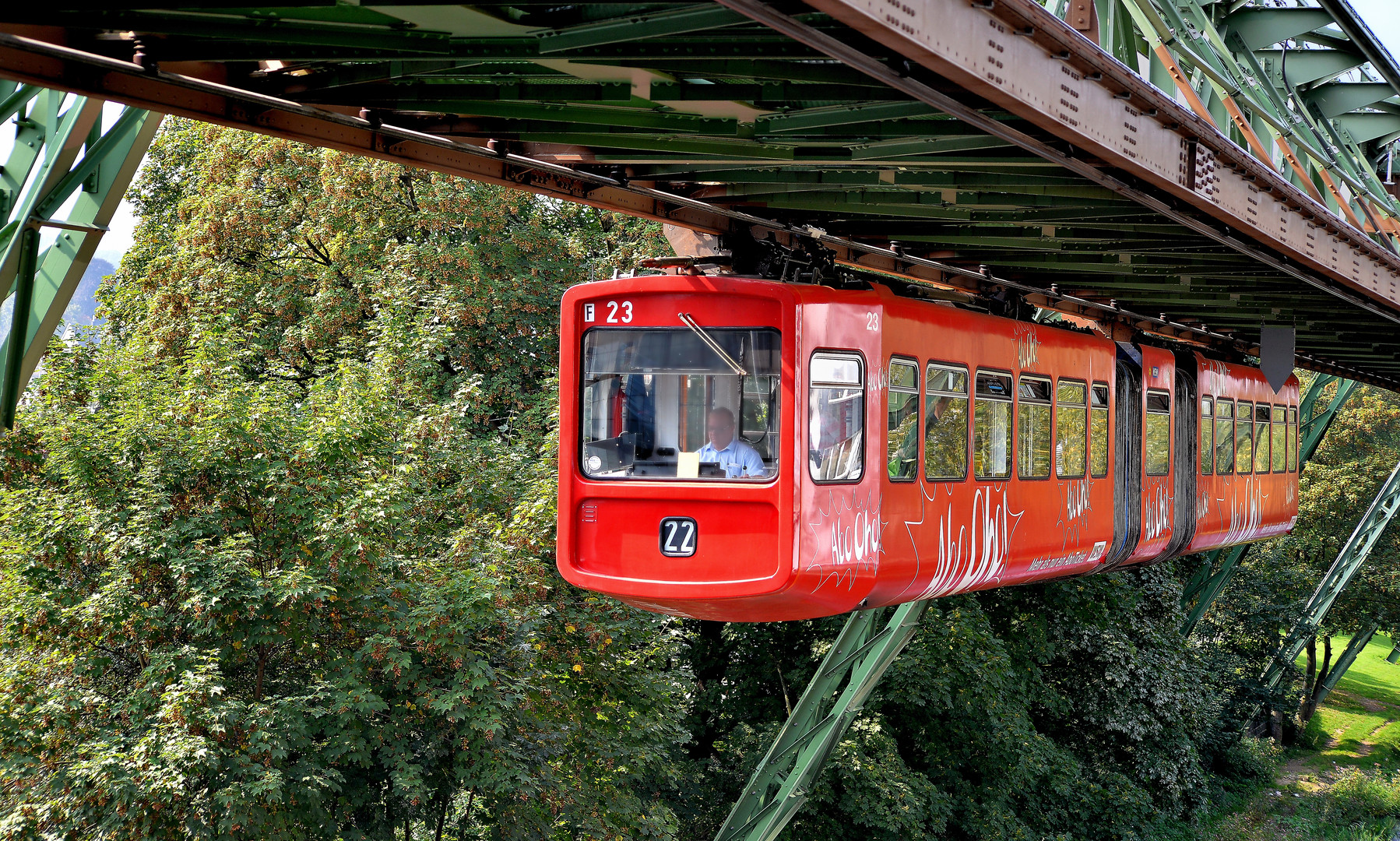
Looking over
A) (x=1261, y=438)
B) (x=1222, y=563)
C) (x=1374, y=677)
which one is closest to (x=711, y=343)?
(x=1261, y=438)

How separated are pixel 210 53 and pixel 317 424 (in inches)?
248

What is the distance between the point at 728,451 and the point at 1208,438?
8522 millimetres

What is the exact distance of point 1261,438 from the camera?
1506 centimetres

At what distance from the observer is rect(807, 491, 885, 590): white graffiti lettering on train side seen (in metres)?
6.48

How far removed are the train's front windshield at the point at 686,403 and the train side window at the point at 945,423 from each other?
1.38 meters

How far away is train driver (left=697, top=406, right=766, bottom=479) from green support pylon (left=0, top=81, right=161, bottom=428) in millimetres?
3215

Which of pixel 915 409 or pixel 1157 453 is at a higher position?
pixel 915 409

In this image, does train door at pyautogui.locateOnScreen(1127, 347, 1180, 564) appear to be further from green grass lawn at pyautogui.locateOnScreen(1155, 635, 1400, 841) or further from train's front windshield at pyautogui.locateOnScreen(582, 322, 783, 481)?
green grass lawn at pyautogui.locateOnScreen(1155, 635, 1400, 841)

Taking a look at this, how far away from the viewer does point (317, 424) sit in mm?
10453

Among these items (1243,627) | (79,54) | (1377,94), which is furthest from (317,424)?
(1243,627)

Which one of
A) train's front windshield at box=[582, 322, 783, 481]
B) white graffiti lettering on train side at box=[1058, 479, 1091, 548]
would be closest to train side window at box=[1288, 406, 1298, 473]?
white graffiti lettering on train side at box=[1058, 479, 1091, 548]

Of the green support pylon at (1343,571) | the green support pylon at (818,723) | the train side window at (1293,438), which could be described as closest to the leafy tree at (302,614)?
the green support pylon at (818,723)

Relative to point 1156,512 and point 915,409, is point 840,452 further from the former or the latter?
point 1156,512

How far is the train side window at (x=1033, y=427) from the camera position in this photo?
864cm
